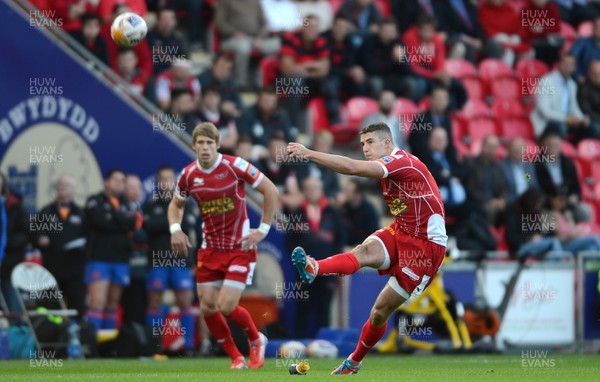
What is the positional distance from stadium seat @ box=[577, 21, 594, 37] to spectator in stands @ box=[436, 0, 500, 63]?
2.31m

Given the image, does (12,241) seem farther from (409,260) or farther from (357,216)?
(409,260)

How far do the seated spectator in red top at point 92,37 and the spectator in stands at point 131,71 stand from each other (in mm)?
242

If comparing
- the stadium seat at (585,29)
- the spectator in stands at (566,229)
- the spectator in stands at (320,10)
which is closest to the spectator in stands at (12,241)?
the spectator in stands at (320,10)

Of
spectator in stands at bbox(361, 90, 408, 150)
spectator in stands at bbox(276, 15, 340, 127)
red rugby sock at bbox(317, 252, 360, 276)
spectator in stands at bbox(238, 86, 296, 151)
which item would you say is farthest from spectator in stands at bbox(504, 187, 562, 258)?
red rugby sock at bbox(317, 252, 360, 276)

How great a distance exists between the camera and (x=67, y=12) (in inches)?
719

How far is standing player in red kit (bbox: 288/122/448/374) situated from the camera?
36.8ft

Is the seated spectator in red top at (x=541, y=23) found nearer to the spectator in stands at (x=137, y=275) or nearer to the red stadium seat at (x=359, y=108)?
the red stadium seat at (x=359, y=108)

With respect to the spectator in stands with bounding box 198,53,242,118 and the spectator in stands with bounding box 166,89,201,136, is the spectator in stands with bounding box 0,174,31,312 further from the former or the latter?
the spectator in stands with bounding box 198,53,242,118

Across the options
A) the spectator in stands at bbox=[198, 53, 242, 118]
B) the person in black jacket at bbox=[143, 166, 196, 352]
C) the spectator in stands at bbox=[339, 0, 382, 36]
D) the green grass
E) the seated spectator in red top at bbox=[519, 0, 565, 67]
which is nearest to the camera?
the green grass

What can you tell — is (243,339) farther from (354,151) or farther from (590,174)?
(590,174)

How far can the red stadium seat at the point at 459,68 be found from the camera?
75.0 ft

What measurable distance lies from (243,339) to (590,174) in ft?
28.7

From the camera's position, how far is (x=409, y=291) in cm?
1125

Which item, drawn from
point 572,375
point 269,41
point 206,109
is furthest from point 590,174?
point 572,375
